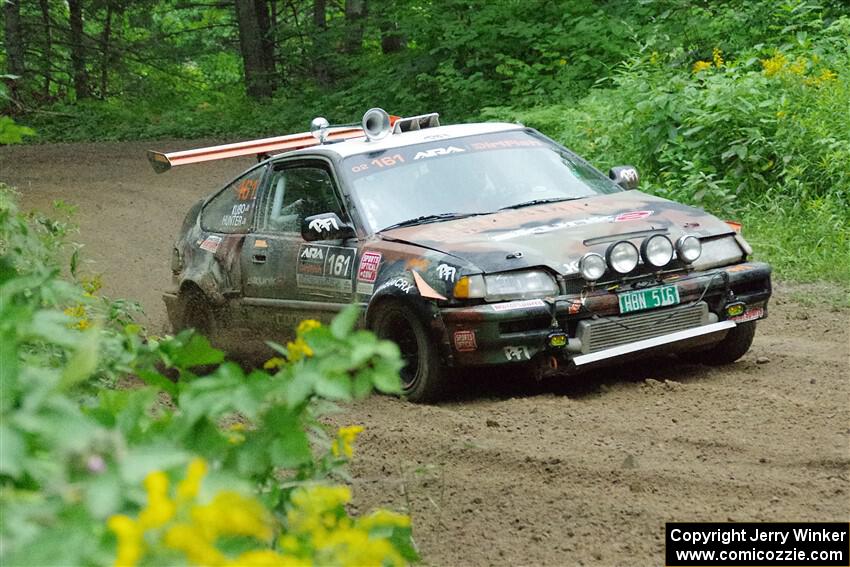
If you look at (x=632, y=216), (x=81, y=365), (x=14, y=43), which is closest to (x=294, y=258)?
(x=632, y=216)

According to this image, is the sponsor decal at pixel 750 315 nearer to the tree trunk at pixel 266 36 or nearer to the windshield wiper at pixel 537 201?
the windshield wiper at pixel 537 201

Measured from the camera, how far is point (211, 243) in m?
8.83

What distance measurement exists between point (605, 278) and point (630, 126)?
22.2ft

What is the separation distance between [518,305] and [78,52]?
83.5 feet

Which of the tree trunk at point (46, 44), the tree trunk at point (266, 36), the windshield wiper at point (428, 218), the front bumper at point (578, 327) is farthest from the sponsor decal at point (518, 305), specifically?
the tree trunk at point (46, 44)

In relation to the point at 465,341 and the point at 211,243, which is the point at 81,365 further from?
the point at 211,243

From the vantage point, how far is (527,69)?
19.0m

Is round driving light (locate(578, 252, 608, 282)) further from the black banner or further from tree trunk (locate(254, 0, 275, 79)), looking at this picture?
tree trunk (locate(254, 0, 275, 79))

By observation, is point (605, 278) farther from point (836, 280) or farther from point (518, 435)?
point (836, 280)

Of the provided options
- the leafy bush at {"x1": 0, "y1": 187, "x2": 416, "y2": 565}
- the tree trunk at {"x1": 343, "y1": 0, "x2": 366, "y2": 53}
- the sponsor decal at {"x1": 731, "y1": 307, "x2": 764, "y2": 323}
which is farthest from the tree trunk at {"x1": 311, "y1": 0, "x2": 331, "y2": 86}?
the leafy bush at {"x1": 0, "y1": 187, "x2": 416, "y2": 565}

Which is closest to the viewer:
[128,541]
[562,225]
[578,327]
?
[128,541]

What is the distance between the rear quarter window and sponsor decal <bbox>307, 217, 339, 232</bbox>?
118 centimetres

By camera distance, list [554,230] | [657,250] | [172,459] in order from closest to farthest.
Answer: [172,459] < [657,250] < [554,230]

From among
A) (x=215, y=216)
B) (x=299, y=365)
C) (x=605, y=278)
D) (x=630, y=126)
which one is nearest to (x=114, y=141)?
(x=630, y=126)
